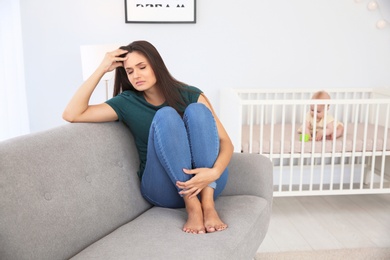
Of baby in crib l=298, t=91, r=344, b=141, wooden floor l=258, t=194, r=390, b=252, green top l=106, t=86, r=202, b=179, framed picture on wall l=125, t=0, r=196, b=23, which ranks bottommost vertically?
wooden floor l=258, t=194, r=390, b=252

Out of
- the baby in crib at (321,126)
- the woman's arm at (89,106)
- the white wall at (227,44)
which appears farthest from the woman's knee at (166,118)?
the white wall at (227,44)

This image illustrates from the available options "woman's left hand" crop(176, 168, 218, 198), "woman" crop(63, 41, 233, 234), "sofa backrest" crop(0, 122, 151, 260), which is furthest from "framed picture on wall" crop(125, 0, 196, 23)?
"woman's left hand" crop(176, 168, 218, 198)

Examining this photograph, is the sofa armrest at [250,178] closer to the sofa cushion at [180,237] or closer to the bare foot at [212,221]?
the sofa cushion at [180,237]

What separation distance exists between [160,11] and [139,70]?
4.83 feet

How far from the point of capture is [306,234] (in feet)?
8.11

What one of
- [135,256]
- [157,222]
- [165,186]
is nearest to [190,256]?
[135,256]

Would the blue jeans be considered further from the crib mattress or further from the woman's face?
the crib mattress

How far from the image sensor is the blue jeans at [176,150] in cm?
157

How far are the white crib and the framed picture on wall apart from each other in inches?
23.0

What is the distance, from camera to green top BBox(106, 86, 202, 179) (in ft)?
5.85

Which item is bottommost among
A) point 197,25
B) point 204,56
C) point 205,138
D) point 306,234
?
point 306,234

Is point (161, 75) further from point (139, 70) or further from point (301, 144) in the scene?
point (301, 144)

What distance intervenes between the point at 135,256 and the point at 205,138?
0.50m

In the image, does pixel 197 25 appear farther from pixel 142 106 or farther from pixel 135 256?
pixel 135 256
